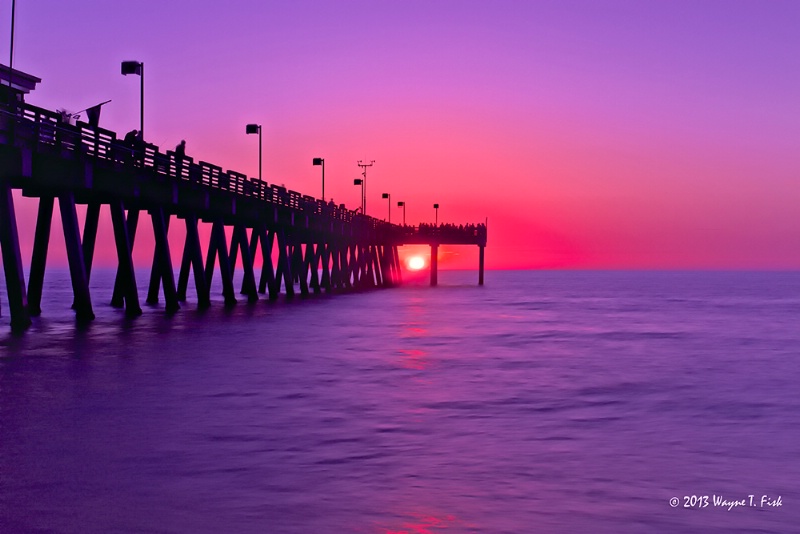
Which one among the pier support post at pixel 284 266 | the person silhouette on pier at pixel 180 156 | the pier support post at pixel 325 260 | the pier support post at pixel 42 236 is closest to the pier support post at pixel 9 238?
the pier support post at pixel 42 236

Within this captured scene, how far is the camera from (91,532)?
8453 mm

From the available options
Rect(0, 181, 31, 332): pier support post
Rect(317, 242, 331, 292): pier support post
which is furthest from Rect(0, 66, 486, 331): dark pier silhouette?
Rect(317, 242, 331, 292): pier support post

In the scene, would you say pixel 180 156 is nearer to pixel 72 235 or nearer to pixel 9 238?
pixel 72 235

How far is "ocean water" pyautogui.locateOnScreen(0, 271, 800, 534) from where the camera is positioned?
9398 mm

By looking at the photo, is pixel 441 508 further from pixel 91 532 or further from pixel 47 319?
pixel 47 319

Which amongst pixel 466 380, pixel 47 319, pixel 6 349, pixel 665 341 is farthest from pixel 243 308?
pixel 466 380

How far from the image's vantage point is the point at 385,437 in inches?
548

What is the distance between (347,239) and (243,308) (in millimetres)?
32363

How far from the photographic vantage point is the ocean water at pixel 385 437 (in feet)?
30.8

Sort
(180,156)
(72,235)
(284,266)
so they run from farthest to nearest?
1. (284,266)
2. (180,156)
3. (72,235)

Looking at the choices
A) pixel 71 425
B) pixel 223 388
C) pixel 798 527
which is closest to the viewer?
pixel 798 527

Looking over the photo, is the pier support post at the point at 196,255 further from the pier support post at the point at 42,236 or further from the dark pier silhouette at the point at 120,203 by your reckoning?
the pier support post at the point at 42,236

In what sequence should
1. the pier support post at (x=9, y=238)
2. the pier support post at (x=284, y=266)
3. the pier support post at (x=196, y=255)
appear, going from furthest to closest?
1. the pier support post at (x=284, y=266)
2. the pier support post at (x=196, y=255)
3. the pier support post at (x=9, y=238)

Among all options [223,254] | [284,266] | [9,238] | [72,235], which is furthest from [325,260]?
[9,238]
